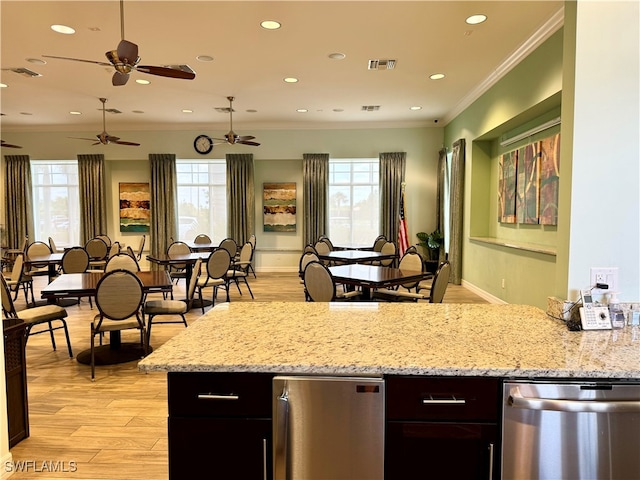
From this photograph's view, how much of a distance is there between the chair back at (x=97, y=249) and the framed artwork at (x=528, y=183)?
710 centimetres

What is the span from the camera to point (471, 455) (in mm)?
1447

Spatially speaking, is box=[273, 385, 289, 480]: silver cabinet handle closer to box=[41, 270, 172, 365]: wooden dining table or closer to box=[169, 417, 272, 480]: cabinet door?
box=[169, 417, 272, 480]: cabinet door

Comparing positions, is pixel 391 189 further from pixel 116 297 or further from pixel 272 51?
pixel 116 297

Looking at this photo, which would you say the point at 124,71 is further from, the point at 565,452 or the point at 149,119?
the point at 149,119

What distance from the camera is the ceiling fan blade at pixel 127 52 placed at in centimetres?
340

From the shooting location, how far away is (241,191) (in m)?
9.94

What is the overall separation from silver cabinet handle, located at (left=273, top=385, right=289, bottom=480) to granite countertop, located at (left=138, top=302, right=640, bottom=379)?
0.40 ft

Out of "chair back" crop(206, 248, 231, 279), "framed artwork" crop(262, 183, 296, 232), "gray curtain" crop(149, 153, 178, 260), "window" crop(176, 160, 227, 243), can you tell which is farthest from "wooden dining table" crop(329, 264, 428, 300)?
"gray curtain" crop(149, 153, 178, 260)

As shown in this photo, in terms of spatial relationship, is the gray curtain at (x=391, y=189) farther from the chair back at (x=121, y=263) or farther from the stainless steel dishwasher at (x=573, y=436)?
the stainless steel dishwasher at (x=573, y=436)

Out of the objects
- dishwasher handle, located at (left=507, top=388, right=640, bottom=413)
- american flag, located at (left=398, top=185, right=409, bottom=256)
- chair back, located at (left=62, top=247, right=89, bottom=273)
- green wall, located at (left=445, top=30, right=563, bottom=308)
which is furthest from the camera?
american flag, located at (left=398, top=185, right=409, bottom=256)

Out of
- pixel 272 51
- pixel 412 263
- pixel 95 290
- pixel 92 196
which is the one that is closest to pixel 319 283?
pixel 412 263

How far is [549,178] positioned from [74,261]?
6.67 meters

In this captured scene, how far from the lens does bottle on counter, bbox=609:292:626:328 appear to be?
6.28 ft

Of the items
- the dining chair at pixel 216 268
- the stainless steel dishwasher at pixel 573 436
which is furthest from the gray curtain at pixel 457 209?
the stainless steel dishwasher at pixel 573 436
